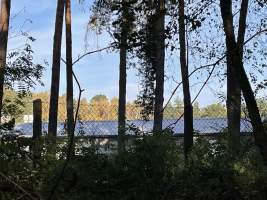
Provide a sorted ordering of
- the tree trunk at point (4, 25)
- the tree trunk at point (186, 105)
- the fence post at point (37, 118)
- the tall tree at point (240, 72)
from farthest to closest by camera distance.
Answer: the tree trunk at point (4, 25) → the fence post at point (37, 118) → the tree trunk at point (186, 105) → the tall tree at point (240, 72)

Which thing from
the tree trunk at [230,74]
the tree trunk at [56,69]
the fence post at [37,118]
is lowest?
the fence post at [37,118]

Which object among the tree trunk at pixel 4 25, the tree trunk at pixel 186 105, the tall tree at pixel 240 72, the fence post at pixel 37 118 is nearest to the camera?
the tall tree at pixel 240 72

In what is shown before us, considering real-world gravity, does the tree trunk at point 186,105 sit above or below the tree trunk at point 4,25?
below

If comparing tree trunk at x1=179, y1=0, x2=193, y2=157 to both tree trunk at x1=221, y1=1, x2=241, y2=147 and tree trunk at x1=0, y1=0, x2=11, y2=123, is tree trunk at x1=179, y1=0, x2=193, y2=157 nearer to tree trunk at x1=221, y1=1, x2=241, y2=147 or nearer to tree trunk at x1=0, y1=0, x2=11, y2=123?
tree trunk at x1=221, y1=1, x2=241, y2=147

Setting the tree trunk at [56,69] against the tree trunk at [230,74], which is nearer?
the tree trunk at [230,74]

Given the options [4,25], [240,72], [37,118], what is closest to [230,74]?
[37,118]

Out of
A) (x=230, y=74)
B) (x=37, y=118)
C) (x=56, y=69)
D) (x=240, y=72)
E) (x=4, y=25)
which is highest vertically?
(x=4, y=25)

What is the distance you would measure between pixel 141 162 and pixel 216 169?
104 cm

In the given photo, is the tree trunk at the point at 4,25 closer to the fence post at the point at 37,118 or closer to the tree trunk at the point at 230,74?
the fence post at the point at 37,118

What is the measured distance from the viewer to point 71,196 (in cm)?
653

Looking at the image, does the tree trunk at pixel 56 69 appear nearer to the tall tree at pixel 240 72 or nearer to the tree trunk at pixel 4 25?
the tree trunk at pixel 4 25

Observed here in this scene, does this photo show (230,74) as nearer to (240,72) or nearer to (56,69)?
(240,72)

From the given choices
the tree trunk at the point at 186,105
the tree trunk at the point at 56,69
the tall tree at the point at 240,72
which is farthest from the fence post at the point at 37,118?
the tree trunk at the point at 56,69

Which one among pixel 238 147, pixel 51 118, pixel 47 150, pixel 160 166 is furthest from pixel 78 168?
pixel 51 118
